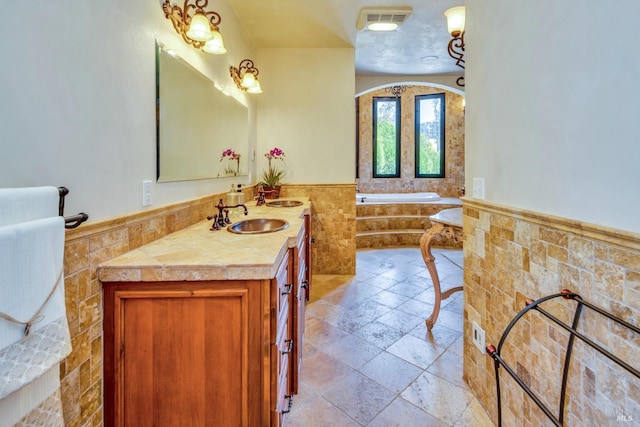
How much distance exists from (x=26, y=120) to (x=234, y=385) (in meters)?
0.99

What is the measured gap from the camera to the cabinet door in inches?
43.5

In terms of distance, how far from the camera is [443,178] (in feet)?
23.1

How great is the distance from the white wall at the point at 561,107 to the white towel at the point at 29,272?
57.0 inches

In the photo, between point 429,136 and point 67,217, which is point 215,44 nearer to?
point 67,217

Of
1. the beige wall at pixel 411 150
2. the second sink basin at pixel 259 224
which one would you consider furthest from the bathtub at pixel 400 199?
the second sink basin at pixel 259 224

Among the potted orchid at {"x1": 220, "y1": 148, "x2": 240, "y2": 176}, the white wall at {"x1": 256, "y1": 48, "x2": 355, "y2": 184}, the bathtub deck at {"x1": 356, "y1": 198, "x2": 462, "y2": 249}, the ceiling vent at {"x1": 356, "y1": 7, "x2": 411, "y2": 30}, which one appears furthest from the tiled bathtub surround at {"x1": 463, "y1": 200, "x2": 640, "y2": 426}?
the bathtub deck at {"x1": 356, "y1": 198, "x2": 462, "y2": 249}

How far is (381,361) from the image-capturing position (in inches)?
82.7

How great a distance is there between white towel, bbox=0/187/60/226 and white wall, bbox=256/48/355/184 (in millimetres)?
3003

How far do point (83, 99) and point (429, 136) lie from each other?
6.95 metres

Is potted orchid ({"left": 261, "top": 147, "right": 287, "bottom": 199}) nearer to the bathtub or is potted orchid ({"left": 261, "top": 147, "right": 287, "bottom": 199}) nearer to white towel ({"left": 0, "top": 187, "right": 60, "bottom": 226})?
the bathtub

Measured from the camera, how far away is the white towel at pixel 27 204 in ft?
2.32

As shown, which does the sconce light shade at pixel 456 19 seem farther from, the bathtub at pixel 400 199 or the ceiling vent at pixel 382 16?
the bathtub at pixel 400 199

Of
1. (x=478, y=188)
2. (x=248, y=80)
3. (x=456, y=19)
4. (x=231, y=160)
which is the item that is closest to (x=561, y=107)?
(x=478, y=188)

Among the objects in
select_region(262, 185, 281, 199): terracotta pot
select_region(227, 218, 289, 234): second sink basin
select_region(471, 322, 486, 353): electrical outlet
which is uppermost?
select_region(262, 185, 281, 199): terracotta pot
